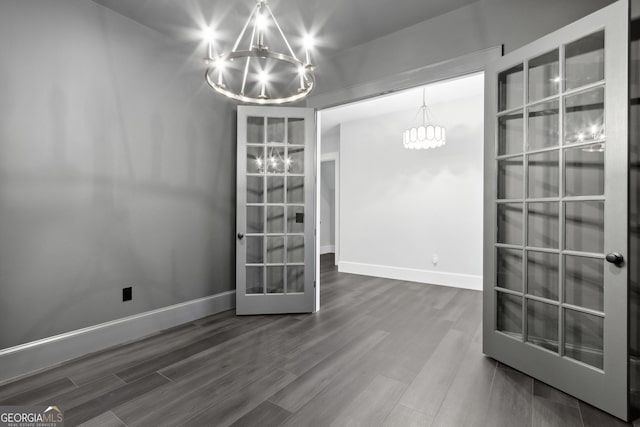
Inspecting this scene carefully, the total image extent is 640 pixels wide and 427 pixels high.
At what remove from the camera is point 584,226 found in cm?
192

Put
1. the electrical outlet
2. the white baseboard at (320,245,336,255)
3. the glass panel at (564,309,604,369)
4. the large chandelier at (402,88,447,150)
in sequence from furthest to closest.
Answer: the white baseboard at (320,245,336,255) < the large chandelier at (402,88,447,150) < the electrical outlet < the glass panel at (564,309,604,369)

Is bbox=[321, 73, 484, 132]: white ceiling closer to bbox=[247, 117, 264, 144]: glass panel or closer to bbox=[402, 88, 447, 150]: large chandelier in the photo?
bbox=[402, 88, 447, 150]: large chandelier

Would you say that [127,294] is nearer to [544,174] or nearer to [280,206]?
[280,206]

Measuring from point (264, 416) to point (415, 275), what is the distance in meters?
3.81

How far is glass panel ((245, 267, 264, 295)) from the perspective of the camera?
341 cm

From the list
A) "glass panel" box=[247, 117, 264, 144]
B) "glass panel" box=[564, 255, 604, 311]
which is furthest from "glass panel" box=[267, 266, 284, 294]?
"glass panel" box=[564, 255, 604, 311]

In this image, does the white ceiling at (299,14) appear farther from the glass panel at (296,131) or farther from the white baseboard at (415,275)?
the white baseboard at (415,275)

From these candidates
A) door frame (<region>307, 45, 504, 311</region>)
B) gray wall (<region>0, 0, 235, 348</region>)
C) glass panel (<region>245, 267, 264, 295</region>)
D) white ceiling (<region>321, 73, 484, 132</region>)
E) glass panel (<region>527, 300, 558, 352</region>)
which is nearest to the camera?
glass panel (<region>527, 300, 558, 352</region>)

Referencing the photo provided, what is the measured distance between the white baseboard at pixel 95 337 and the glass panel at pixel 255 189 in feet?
3.88

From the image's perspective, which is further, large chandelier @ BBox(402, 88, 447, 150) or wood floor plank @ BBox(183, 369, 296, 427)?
large chandelier @ BBox(402, 88, 447, 150)

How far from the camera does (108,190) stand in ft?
8.50

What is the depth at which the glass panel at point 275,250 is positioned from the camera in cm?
345

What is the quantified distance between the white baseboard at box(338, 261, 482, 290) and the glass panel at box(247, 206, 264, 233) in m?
2.68

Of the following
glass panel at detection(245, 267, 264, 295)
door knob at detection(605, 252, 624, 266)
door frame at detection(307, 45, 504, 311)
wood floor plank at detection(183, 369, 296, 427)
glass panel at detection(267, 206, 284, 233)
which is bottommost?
wood floor plank at detection(183, 369, 296, 427)
